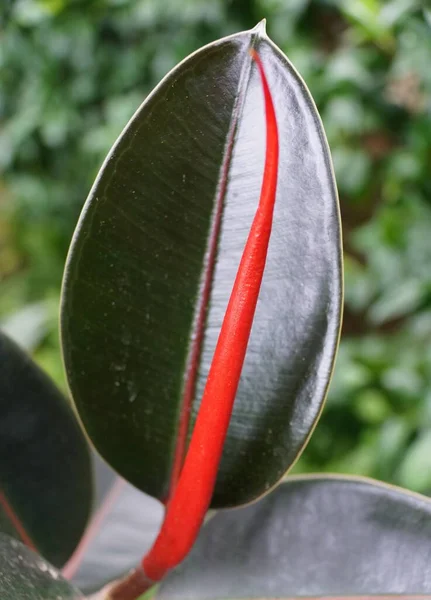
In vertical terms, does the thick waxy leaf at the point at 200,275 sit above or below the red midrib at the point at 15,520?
above

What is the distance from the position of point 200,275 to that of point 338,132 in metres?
0.93

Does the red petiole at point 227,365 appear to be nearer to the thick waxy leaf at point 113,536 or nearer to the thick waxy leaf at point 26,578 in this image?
the thick waxy leaf at point 26,578

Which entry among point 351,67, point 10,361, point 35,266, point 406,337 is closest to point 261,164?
point 10,361

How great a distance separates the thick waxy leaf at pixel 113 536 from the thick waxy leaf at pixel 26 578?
16cm

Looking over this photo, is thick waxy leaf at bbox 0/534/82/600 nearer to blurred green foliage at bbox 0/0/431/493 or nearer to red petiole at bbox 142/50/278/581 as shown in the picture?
red petiole at bbox 142/50/278/581

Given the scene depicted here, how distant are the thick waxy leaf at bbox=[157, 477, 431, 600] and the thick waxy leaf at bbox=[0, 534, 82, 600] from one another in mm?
94

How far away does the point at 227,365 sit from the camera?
0.82 feet

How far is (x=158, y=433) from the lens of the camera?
0.35 metres

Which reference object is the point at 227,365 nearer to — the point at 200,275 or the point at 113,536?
the point at 200,275

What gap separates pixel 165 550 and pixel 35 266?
196 centimetres

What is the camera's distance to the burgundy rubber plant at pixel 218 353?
29 centimetres

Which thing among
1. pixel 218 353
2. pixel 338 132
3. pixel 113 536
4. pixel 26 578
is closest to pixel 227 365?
pixel 218 353

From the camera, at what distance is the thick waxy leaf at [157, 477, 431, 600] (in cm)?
31

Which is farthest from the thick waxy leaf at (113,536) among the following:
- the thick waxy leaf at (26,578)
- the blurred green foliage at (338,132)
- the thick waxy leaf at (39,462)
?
the blurred green foliage at (338,132)
